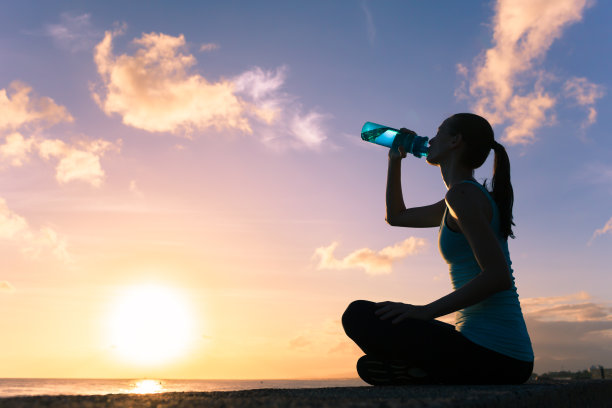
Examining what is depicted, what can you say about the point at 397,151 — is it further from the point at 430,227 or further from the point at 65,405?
the point at 65,405

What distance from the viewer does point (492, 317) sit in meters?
3.00

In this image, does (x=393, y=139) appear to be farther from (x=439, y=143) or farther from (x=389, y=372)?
(x=389, y=372)

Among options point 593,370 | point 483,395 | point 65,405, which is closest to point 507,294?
point 483,395

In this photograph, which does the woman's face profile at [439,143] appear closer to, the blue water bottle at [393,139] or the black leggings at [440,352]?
the blue water bottle at [393,139]

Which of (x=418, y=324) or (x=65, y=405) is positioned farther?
(x=418, y=324)

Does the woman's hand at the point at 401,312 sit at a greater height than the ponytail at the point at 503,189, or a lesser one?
lesser

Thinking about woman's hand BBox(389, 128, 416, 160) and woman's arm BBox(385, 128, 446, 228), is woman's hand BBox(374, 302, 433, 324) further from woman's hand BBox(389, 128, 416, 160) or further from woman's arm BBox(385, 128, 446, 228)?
woman's hand BBox(389, 128, 416, 160)

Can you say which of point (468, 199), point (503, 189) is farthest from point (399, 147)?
point (468, 199)

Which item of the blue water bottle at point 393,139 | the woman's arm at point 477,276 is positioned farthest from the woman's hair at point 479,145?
the blue water bottle at point 393,139

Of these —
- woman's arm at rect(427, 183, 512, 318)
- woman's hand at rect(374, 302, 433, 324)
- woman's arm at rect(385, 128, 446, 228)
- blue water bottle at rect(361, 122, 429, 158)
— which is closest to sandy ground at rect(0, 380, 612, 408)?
woman's arm at rect(427, 183, 512, 318)

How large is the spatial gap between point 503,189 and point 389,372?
4.61 feet

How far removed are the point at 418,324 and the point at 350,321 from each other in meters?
0.41

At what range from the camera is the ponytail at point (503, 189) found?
324 centimetres

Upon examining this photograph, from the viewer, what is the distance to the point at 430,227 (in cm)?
442
